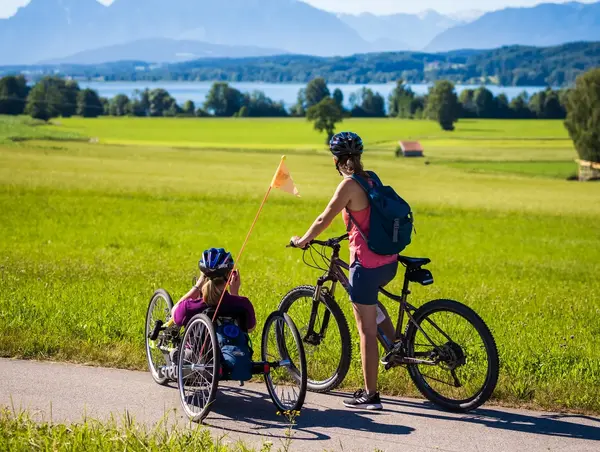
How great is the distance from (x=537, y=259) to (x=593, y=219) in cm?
1549

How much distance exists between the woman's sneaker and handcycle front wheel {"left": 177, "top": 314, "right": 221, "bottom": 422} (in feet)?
3.69

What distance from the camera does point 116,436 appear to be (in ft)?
17.6

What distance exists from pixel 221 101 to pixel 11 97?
5117 cm

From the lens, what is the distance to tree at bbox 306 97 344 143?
117562 mm

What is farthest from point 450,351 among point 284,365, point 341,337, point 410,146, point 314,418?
point 410,146

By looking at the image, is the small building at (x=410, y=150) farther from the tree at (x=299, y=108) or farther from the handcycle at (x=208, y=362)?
the handcycle at (x=208, y=362)

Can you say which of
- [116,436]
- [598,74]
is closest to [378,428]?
[116,436]

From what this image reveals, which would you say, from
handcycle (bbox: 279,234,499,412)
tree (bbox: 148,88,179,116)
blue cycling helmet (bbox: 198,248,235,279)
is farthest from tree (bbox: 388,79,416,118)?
blue cycling helmet (bbox: 198,248,235,279)

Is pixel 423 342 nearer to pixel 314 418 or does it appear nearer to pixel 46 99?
pixel 314 418

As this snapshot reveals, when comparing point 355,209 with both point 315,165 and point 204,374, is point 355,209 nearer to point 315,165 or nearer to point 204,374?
point 204,374

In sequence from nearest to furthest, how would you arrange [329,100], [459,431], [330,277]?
[459,431]
[330,277]
[329,100]

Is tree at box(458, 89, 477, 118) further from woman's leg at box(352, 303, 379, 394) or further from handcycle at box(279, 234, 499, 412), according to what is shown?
woman's leg at box(352, 303, 379, 394)

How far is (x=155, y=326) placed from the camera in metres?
7.48

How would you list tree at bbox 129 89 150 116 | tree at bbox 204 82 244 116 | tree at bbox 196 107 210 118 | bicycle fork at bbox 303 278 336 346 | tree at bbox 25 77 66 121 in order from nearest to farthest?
bicycle fork at bbox 303 278 336 346, tree at bbox 25 77 66 121, tree at bbox 129 89 150 116, tree at bbox 196 107 210 118, tree at bbox 204 82 244 116
